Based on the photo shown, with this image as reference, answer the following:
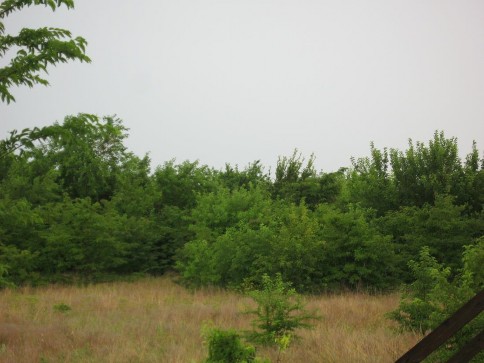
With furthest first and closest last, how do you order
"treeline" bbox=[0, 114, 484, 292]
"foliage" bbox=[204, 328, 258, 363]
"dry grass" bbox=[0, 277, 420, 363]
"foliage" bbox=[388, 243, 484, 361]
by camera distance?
1. "treeline" bbox=[0, 114, 484, 292]
2. "dry grass" bbox=[0, 277, 420, 363]
3. "foliage" bbox=[388, 243, 484, 361]
4. "foliage" bbox=[204, 328, 258, 363]

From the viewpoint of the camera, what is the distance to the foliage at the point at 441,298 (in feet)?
18.1

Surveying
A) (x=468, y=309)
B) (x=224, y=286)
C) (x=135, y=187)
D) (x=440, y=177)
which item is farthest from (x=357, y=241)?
(x=135, y=187)

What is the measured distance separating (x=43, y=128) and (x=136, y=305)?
257 inches

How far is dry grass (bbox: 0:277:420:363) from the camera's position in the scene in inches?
272

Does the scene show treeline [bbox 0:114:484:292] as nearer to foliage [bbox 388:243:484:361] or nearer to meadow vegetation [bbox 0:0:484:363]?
meadow vegetation [bbox 0:0:484:363]

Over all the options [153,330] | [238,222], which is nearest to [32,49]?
[153,330]

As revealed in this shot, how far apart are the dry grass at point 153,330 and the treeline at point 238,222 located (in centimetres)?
222

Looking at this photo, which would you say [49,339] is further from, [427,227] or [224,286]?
[427,227]

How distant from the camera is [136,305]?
503 inches

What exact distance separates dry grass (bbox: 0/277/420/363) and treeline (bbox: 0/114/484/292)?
2.22 m

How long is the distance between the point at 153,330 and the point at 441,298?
5626mm

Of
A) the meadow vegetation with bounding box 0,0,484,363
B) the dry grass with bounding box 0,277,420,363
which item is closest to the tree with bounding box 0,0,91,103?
the meadow vegetation with bounding box 0,0,484,363

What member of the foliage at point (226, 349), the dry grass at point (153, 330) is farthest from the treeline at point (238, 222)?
the foliage at point (226, 349)

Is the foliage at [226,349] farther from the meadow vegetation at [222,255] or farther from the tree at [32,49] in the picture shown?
the tree at [32,49]
